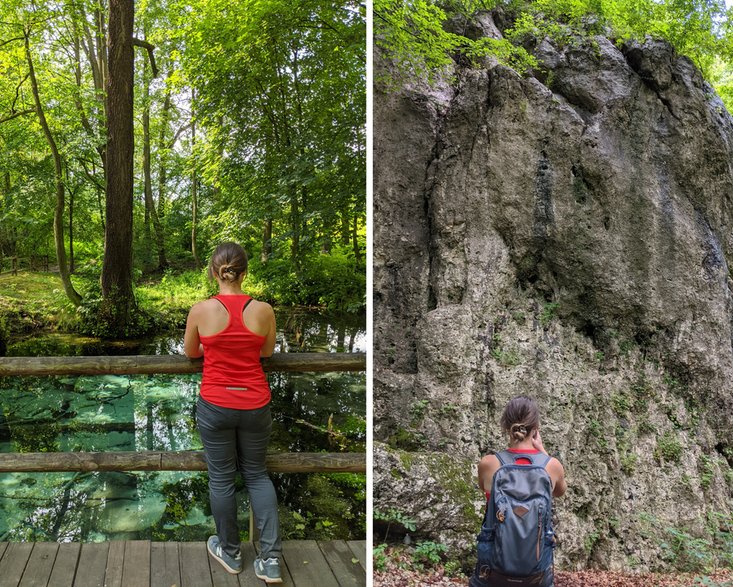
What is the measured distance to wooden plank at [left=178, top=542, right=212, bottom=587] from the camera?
1844mm

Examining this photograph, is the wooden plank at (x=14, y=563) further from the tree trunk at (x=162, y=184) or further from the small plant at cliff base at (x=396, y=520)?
the tree trunk at (x=162, y=184)

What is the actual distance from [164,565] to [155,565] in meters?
0.03

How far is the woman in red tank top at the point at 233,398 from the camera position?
1.80 m

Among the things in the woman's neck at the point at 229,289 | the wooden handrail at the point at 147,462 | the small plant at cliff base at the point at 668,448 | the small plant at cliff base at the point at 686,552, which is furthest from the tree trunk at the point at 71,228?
the small plant at cliff base at the point at 686,552

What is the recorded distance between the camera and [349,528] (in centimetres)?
346

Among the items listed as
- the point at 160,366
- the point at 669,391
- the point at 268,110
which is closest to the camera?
the point at 160,366

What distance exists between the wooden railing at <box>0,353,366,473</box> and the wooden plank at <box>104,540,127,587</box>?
32cm

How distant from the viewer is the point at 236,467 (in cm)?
193

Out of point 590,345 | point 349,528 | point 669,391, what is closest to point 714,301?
point 669,391

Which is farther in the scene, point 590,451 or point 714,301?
point 714,301

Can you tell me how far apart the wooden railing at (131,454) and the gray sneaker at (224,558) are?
0.29 metres

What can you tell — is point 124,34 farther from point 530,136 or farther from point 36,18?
point 530,136

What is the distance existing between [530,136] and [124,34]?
15.5 feet

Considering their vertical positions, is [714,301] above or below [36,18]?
below
